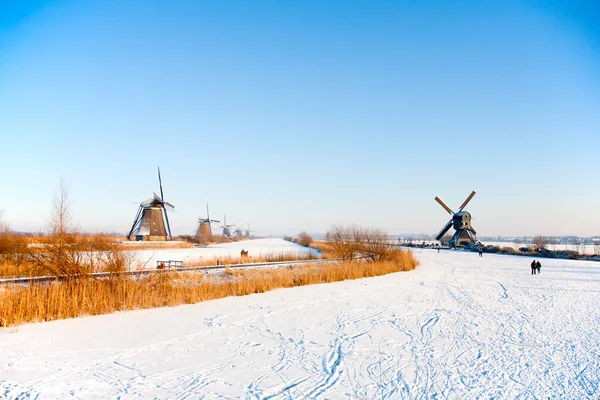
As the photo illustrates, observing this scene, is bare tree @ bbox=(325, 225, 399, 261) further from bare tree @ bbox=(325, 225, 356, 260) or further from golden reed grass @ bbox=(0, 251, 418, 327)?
golden reed grass @ bbox=(0, 251, 418, 327)

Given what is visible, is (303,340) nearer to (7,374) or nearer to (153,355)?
(153,355)

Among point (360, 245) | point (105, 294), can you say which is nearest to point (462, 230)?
point (360, 245)

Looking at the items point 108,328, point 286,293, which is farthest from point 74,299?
point 286,293

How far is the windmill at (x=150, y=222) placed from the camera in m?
49.4

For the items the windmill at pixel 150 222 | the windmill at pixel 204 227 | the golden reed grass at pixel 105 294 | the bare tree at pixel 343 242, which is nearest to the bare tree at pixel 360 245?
the bare tree at pixel 343 242

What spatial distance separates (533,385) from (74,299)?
9.82 meters

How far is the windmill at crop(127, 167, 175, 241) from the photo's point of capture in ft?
162

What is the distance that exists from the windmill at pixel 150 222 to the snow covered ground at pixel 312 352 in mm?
41809

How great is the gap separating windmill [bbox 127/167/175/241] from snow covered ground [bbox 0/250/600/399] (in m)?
41.8

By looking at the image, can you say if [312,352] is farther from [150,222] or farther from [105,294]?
[150,222]

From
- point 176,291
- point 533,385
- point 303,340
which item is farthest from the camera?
point 176,291

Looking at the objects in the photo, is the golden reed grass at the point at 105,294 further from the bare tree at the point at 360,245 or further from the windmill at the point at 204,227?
the windmill at the point at 204,227

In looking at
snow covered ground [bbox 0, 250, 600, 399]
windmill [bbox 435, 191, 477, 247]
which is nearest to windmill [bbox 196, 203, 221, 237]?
windmill [bbox 435, 191, 477, 247]

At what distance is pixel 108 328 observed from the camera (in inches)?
321
